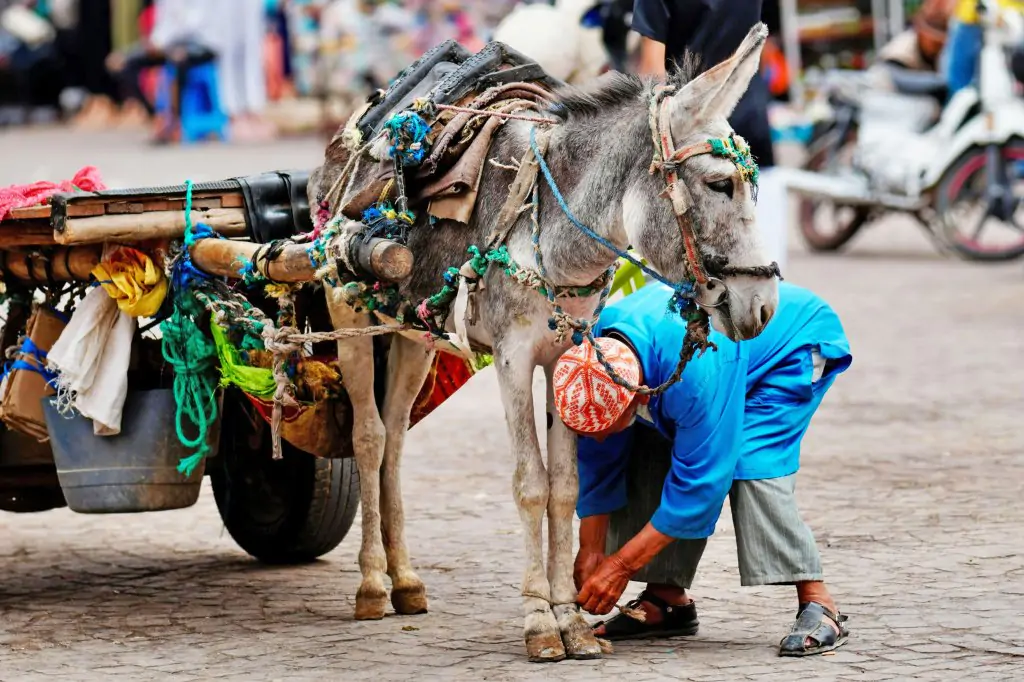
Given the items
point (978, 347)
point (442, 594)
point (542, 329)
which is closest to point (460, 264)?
point (542, 329)

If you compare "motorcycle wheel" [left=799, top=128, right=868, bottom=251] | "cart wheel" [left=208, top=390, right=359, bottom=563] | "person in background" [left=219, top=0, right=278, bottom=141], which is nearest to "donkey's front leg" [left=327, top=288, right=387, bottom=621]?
"cart wheel" [left=208, top=390, right=359, bottom=563]

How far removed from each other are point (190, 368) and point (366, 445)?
62 centimetres

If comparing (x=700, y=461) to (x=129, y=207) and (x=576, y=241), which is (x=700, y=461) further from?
(x=129, y=207)

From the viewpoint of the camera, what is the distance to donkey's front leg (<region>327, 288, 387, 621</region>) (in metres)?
5.52

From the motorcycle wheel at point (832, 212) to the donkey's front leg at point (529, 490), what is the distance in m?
10.1

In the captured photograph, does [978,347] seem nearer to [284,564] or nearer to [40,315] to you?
[284,564]

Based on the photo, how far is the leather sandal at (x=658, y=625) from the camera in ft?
17.2

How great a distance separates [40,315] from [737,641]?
249 centimetres

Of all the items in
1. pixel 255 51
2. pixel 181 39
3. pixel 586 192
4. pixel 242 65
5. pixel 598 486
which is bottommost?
pixel 598 486

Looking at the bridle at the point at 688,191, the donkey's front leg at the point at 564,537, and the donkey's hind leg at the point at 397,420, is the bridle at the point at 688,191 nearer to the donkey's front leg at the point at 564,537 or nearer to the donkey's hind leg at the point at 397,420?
the donkey's front leg at the point at 564,537

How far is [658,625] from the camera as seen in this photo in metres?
5.24

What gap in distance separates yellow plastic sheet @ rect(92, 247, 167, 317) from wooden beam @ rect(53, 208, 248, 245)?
0.07 m

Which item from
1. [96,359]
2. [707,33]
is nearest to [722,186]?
[96,359]

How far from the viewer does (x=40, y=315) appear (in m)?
5.68
